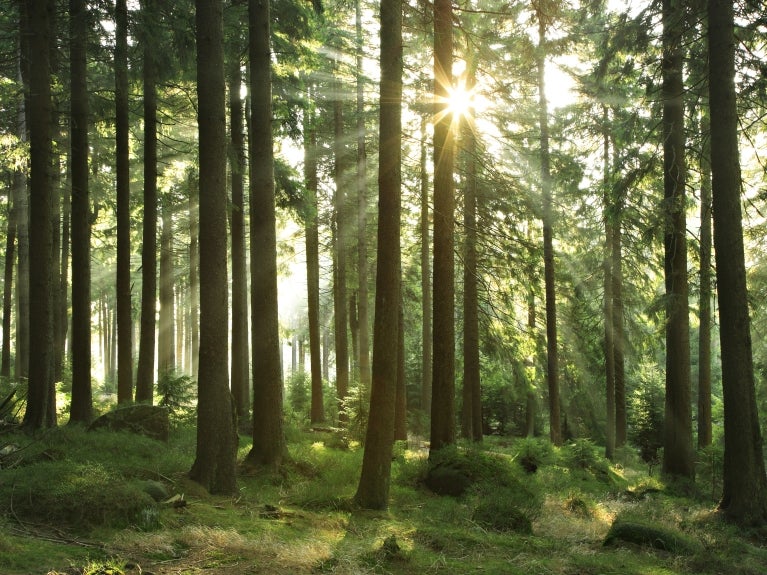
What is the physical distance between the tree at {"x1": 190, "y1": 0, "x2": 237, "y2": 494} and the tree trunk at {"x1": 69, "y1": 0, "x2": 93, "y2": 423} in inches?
189

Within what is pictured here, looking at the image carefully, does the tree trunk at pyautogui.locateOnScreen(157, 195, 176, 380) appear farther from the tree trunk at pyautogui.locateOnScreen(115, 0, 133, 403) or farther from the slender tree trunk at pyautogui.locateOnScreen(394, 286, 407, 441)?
the slender tree trunk at pyautogui.locateOnScreen(394, 286, 407, 441)

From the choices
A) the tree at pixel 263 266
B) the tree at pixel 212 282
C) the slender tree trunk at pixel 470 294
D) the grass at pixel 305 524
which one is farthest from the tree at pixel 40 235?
the slender tree trunk at pixel 470 294

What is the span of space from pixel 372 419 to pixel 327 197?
44.9ft

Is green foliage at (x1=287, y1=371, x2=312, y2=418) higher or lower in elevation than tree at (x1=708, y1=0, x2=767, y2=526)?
lower

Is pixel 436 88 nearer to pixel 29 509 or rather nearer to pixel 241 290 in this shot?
pixel 241 290

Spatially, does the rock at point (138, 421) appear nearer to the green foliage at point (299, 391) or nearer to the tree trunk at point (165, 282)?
the tree trunk at point (165, 282)

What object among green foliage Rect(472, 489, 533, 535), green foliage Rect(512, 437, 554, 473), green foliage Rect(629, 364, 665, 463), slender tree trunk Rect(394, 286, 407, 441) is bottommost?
green foliage Rect(629, 364, 665, 463)

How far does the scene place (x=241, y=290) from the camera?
592 inches

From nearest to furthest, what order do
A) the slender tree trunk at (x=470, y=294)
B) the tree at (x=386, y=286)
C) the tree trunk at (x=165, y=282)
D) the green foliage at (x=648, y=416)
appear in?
the tree at (x=386, y=286)
the slender tree trunk at (x=470, y=294)
the tree trunk at (x=165, y=282)
the green foliage at (x=648, y=416)

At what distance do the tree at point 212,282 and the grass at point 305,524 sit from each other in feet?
1.65

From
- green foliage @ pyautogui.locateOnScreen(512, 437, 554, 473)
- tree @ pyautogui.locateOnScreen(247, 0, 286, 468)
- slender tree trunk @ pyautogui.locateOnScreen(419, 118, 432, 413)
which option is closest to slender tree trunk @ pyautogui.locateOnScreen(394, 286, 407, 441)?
slender tree trunk @ pyautogui.locateOnScreen(419, 118, 432, 413)

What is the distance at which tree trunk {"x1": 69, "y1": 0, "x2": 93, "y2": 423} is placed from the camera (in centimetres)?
1189

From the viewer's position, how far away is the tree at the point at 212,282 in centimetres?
848

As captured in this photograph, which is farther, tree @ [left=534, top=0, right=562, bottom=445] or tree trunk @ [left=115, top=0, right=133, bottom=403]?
tree @ [left=534, top=0, right=562, bottom=445]
